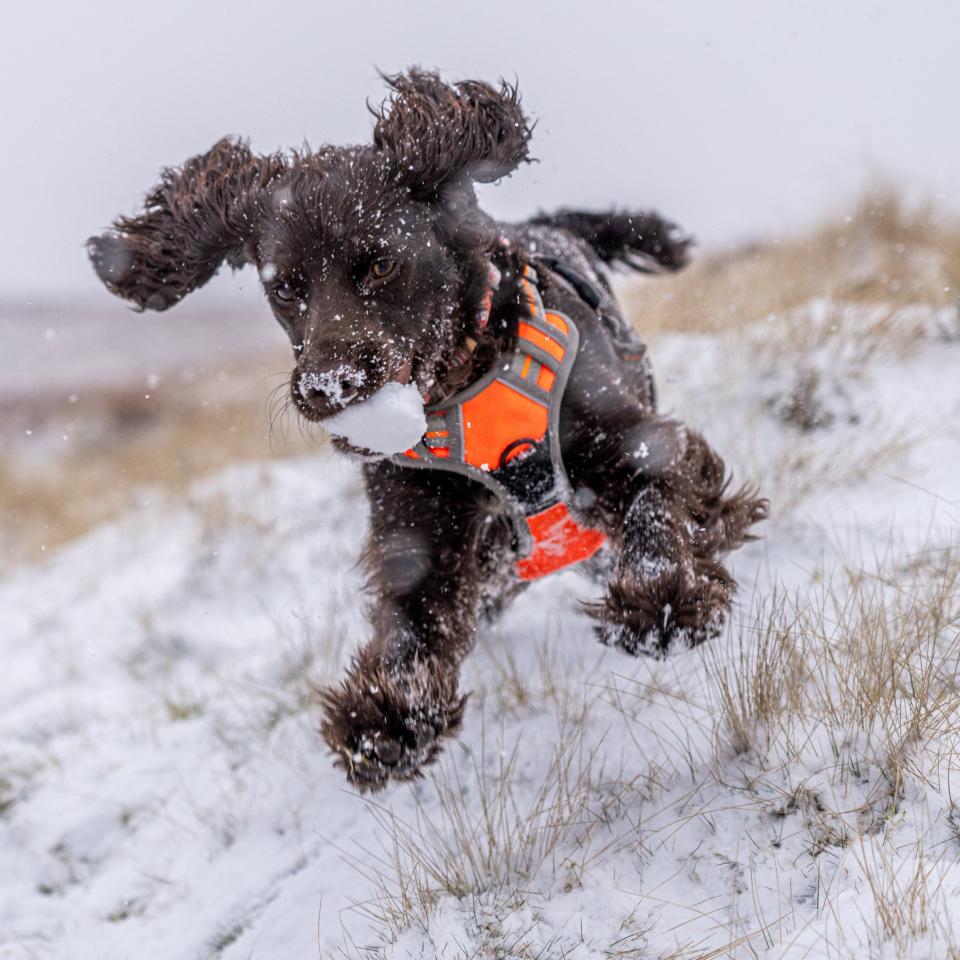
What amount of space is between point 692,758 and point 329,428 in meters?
1.16

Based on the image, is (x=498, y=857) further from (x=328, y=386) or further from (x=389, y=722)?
(x=328, y=386)

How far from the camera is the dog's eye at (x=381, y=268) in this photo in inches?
76.4

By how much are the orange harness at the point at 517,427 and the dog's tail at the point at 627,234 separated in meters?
1.32

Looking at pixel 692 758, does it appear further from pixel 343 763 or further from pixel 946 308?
pixel 946 308

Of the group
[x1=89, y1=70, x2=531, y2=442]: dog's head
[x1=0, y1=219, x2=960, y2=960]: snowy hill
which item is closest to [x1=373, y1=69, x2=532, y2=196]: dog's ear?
[x1=89, y1=70, x2=531, y2=442]: dog's head

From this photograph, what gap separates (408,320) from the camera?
1.96 meters

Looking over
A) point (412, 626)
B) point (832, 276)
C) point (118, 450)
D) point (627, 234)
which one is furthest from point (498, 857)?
point (118, 450)

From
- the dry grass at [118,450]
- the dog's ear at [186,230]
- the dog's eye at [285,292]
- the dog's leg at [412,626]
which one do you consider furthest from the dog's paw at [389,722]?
the dry grass at [118,450]

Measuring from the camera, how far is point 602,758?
2104 mm

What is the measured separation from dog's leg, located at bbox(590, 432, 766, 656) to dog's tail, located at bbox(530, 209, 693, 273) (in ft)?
4.11

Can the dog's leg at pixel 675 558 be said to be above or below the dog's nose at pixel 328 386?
below

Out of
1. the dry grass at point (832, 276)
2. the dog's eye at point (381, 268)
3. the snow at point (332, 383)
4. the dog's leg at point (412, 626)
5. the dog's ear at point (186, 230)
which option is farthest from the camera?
the dry grass at point (832, 276)

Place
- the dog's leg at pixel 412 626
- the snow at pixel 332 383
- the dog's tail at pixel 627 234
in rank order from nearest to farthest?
the snow at pixel 332 383, the dog's leg at pixel 412 626, the dog's tail at pixel 627 234

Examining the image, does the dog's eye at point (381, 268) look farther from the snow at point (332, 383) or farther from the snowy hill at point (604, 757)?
the snowy hill at point (604, 757)
